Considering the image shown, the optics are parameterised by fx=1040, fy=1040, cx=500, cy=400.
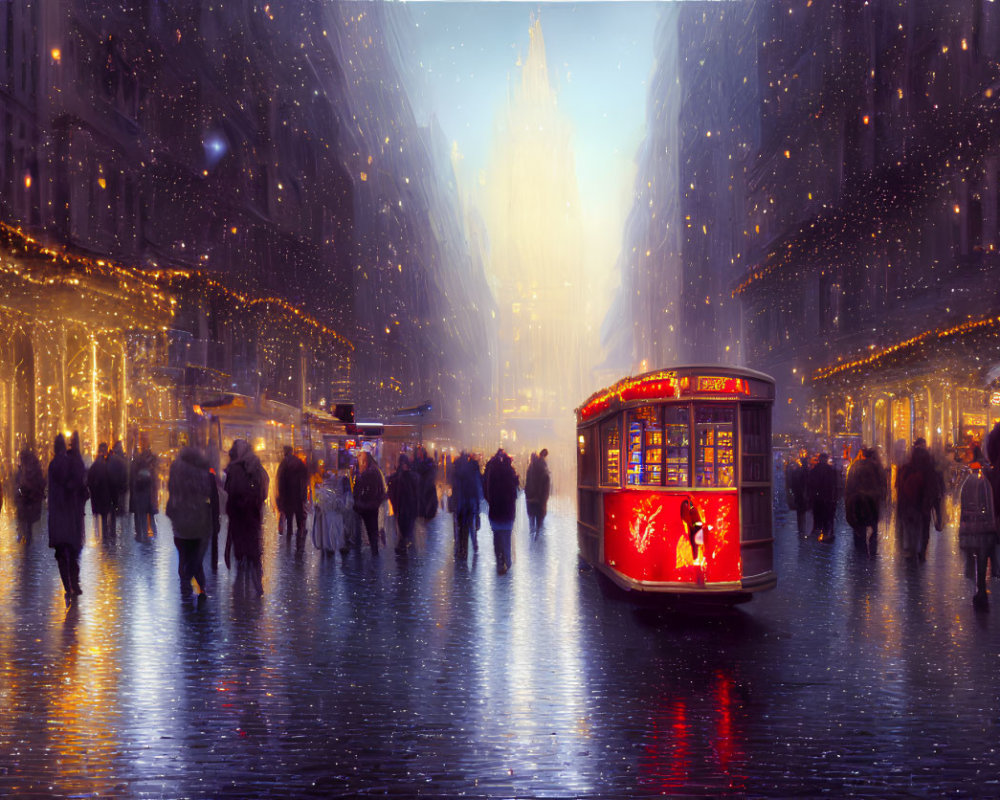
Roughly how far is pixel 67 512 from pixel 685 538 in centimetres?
635

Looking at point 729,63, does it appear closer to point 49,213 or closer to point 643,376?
point 49,213

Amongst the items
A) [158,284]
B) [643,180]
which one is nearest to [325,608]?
[158,284]

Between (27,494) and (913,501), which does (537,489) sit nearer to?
(913,501)

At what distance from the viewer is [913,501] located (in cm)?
1437

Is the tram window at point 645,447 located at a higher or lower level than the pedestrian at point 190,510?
higher

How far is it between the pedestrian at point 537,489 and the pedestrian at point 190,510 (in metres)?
9.62

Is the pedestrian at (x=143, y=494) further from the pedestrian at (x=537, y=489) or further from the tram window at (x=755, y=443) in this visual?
the tram window at (x=755, y=443)

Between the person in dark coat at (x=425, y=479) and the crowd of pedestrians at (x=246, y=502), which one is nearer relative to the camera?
the crowd of pedestrians at (x=246, y=502)

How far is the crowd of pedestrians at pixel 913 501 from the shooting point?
10641mm

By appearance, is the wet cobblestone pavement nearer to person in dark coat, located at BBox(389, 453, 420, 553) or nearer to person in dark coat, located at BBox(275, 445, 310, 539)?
person in dark coat, located at BBox(275, 445, 310, 539)

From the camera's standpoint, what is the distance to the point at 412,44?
232ft

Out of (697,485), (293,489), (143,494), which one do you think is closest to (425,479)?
(293,489)

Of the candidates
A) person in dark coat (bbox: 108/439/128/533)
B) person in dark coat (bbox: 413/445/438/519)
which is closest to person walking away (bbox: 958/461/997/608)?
person in dark coat (bbox: 413/445/438/519)

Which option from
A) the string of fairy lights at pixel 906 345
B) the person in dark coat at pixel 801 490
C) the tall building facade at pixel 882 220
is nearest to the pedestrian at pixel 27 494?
the person in dark coat at pixel 801 490
